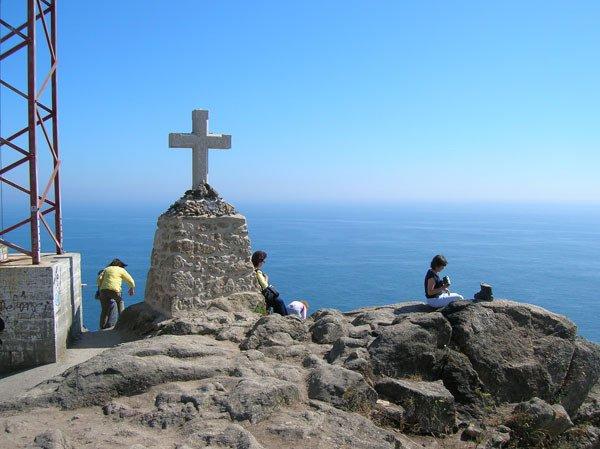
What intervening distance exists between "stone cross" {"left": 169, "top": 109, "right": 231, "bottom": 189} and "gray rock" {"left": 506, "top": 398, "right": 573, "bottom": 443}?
690cm

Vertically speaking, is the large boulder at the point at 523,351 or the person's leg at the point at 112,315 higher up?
the large boulder at the point at 523,351

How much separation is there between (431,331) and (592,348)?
8.51ft

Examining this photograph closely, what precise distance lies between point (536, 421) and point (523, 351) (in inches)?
50.2

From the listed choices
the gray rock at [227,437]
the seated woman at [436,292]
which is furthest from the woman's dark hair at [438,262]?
the gray rock at [227,437]

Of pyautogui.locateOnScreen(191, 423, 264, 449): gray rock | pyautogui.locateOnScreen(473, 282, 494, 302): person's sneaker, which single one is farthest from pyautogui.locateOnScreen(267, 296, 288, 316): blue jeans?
pyautogui.locateOnScreen(191, 423, 264, 449): gray rock

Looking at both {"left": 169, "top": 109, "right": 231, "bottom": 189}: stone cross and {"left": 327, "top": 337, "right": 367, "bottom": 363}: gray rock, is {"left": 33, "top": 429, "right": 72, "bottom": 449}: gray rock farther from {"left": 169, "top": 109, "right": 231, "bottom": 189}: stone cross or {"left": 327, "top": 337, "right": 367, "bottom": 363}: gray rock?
{"left": 169, "top": 109, "right": 231, "bottom": 189}: stone cross

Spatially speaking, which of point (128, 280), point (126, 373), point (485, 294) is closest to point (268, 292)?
point (128, 280)

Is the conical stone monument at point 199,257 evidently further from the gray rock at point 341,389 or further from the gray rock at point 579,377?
the gray rock at point 579,377

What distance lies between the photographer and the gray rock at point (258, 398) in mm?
4877

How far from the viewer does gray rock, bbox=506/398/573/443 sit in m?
5.97

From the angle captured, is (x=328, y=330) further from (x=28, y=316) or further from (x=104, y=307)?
(x=104, y=307)

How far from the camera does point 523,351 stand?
7.16m

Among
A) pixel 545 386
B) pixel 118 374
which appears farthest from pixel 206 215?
pixel 545 386

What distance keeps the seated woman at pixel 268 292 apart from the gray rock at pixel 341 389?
3.81m
